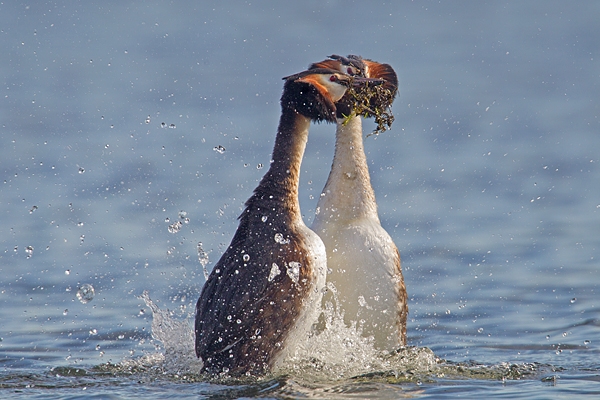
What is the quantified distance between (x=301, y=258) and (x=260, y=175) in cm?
647

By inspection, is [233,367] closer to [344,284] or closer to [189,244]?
[344,284]

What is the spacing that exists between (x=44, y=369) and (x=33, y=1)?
14.9m

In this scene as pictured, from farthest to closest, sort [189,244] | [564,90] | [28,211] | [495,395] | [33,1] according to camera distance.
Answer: [33,1]
[564,90]
[28,211]
[189,244]
[495,395]

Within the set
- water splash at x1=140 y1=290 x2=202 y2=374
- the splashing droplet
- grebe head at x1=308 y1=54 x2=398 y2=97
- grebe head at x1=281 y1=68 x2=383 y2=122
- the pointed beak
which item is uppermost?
grebe head at x1=308 y1=54 x2=398 y2=97

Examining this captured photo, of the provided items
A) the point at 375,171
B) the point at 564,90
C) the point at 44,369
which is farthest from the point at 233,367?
the point at 564,90

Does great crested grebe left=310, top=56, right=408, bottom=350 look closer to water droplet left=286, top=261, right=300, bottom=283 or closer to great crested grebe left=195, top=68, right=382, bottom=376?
great crested grebe left=195, top=68, right=382, bottom=376

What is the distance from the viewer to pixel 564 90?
18.1 meters

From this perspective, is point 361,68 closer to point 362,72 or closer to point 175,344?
point 362,72

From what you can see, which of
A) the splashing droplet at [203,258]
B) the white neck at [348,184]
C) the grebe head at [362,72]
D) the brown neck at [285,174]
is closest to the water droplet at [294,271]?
the brown neck at [285,174]

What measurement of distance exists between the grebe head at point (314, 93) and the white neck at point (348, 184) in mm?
353

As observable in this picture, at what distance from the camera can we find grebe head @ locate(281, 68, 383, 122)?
7641 mm

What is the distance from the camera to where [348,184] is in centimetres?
802

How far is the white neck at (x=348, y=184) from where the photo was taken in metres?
7.97

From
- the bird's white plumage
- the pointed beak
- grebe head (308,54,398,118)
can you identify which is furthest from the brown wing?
the pointed beak
